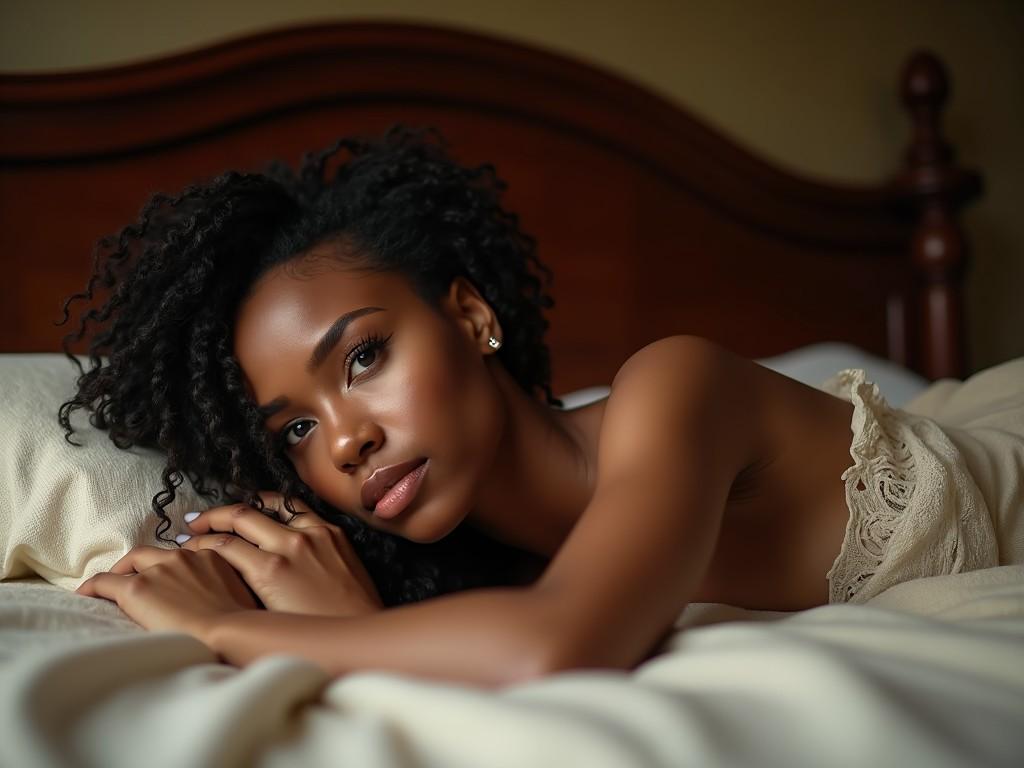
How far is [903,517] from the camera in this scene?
3.78 feet

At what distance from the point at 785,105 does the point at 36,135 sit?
1.96 m

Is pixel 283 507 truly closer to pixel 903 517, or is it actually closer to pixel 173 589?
pixel 173 589

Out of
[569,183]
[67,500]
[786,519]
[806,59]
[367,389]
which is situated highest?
[806,59]

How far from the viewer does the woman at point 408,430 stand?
104cm

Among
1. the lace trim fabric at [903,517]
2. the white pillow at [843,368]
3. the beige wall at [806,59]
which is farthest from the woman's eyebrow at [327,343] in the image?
the beige wall at [806,59]

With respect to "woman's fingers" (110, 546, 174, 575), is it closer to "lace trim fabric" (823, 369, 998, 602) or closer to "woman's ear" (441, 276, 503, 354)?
"woman's ear" (441, 276, 503, 354)

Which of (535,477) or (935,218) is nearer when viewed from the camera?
(535,477)

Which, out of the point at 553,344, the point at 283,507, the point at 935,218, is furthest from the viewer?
the point at 935,218

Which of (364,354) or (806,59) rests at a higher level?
(806,59)

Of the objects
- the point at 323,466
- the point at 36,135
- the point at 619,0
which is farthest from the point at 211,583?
the point at 619,0

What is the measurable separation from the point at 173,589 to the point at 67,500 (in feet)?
0.81

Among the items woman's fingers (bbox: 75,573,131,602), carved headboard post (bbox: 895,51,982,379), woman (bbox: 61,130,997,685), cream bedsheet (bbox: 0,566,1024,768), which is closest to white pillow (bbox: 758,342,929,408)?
carved headboard post (bbox: 895,51,982,379)

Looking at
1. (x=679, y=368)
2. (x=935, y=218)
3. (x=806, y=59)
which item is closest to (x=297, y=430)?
(x=679, y=368)

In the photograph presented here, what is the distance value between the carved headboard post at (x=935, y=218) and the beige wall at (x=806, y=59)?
0.81 feet
